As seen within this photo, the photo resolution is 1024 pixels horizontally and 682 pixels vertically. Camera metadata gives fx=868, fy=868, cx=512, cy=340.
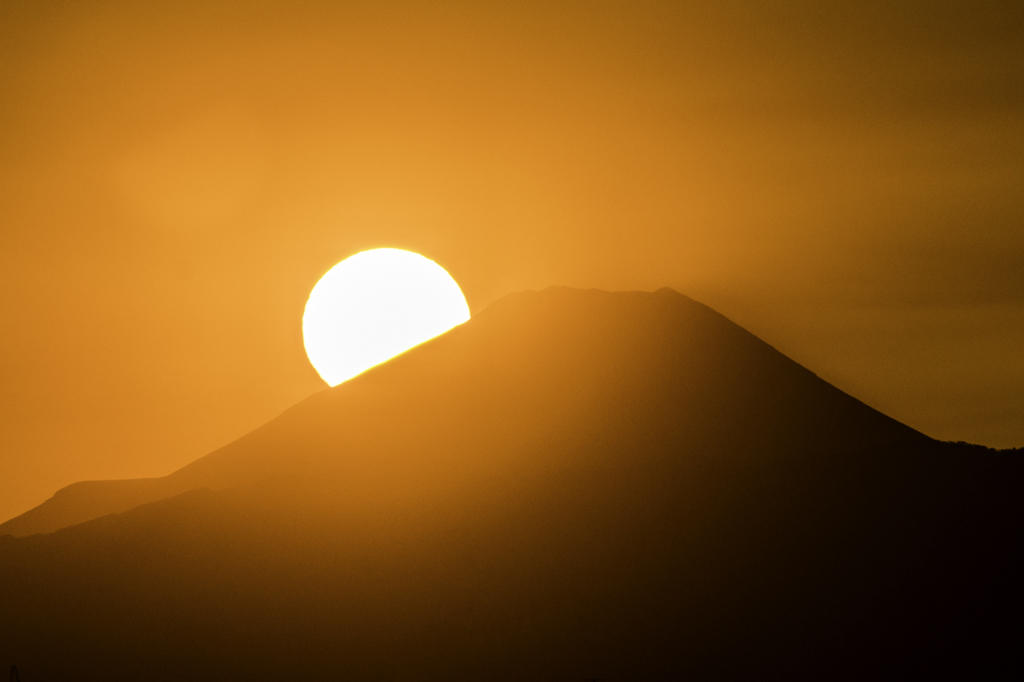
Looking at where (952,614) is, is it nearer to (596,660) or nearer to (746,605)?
(746,605)

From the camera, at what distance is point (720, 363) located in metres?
58.1

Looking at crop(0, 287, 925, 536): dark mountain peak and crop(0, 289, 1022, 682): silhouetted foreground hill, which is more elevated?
crop(0, 287, 925, 536): dark mountain peak

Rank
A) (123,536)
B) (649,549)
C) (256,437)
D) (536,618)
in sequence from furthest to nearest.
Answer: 1. (256,437)
2. (123,536)
3. (649,549)
4. (536,618)

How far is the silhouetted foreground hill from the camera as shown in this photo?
106ft

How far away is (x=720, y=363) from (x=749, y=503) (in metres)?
20.9

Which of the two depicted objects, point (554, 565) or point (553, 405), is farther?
point (553, 405)

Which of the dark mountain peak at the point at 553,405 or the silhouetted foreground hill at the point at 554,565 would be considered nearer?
the silhouetted foreground hill at the point at 554,565

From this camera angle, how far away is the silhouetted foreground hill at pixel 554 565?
32312 mm

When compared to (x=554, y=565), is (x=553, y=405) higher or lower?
higher

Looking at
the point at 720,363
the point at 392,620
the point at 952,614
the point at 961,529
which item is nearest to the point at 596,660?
the point at 392,620

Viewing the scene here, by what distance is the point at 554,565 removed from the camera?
36.3m

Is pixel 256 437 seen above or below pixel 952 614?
above

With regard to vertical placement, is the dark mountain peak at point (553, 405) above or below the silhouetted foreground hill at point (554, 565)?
above

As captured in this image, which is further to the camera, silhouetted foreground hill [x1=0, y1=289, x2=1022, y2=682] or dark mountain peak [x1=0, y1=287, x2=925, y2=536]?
dark mountain peak [x1=0, y1=287, x2=925, y2=536]
